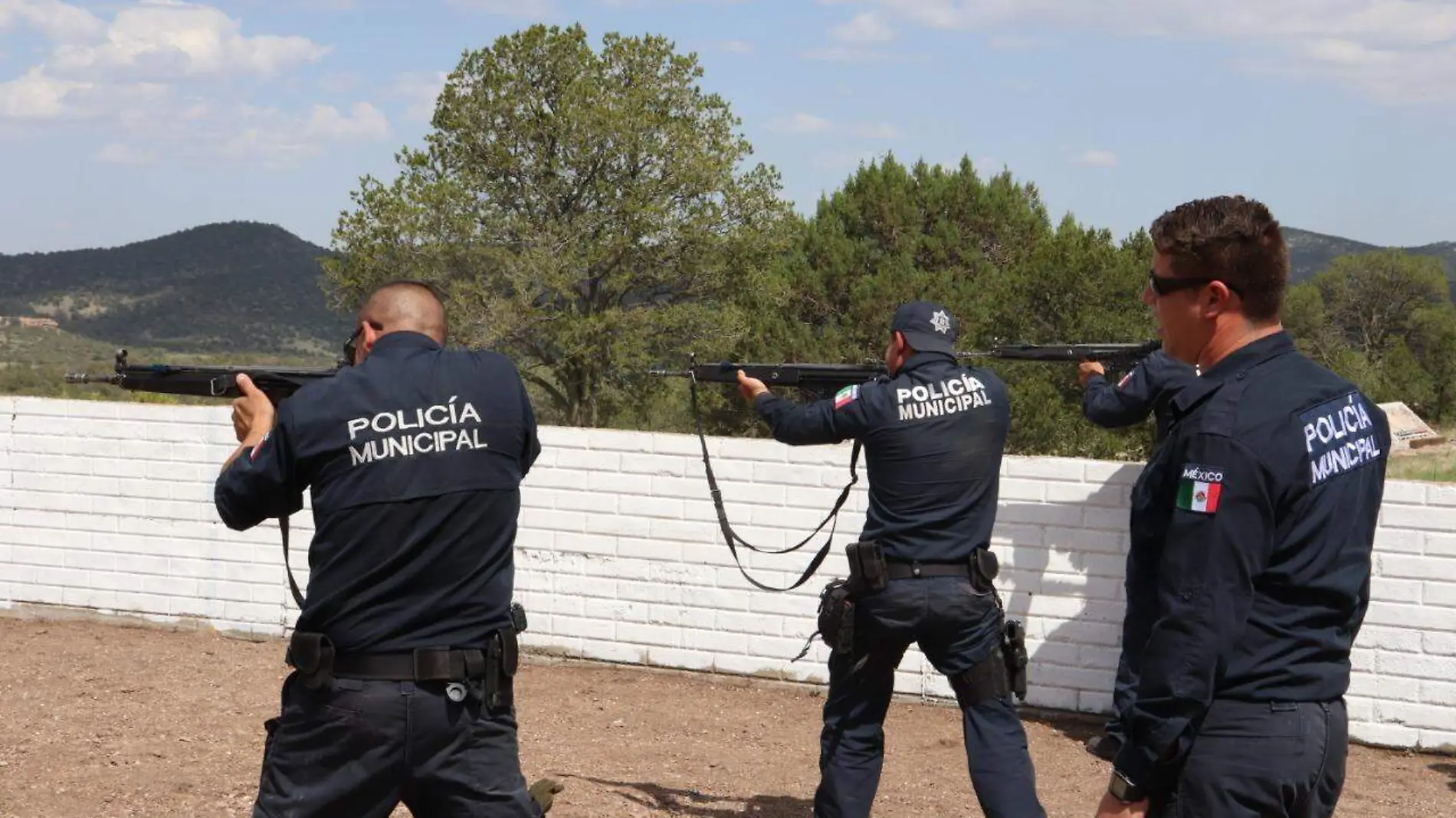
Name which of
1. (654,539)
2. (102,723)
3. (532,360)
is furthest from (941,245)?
(102,723)

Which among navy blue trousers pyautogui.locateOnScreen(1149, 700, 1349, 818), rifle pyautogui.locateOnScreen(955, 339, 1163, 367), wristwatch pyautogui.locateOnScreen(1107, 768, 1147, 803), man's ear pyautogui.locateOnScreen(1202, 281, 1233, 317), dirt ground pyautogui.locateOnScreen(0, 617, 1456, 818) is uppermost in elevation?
man's ear pyautogui.locateOnScreen(1202, 281, 1233, 317)

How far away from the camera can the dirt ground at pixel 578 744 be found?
6375mm

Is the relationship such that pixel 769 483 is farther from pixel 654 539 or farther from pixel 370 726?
pixel 370 726

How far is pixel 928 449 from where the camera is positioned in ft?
17.5

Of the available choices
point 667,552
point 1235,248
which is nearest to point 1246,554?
point 1235,248

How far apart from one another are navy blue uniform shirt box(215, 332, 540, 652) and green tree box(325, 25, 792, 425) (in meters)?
28.2

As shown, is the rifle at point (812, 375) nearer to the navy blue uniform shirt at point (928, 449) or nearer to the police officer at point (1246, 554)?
the navy blue uniform shirt at point (928, 449)

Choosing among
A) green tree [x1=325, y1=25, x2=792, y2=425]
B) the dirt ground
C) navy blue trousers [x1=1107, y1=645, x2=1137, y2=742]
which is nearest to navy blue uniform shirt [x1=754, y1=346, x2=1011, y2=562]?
the dirt ground

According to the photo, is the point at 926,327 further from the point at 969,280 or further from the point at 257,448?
the point at 969,280

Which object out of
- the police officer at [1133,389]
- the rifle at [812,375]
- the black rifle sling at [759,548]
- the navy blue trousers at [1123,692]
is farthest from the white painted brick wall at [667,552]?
the navy blue trousers at [1123,692]

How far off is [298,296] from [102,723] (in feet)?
269

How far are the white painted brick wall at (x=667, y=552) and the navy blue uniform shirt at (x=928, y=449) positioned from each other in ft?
8.57

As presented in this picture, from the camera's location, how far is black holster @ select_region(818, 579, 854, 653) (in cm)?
525

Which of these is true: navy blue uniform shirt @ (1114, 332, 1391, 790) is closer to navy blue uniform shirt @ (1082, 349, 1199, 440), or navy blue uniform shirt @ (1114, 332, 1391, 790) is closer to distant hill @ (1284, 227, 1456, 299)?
navy blue uniform shirt @ (1082, 349, 1199, 440)
